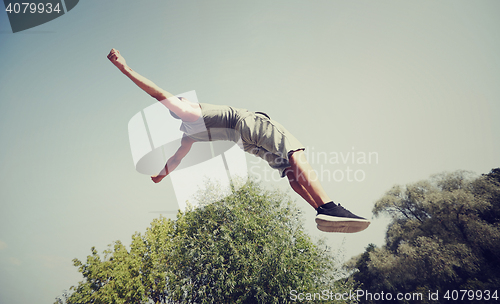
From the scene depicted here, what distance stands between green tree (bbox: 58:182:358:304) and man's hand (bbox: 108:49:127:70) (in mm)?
9212

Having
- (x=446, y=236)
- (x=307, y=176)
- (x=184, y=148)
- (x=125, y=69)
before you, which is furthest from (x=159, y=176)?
(x=446, y=236)

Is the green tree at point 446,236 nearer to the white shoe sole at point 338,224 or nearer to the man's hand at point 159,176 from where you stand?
the white shoe sole at point 338,224

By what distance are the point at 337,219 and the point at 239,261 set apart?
8.71 meters

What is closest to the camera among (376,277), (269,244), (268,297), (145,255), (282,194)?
(268,297)

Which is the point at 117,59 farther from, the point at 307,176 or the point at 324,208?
the point at 324,208

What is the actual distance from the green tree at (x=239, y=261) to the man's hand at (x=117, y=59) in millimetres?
9212

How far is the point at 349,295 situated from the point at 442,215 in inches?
460

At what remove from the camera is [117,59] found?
82.7 inches

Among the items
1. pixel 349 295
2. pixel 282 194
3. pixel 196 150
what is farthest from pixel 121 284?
pixel 196 150

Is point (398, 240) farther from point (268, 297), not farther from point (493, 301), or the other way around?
point (268, 297)

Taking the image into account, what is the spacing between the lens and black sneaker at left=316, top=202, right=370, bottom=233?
207cm

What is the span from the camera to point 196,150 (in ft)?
9.77
